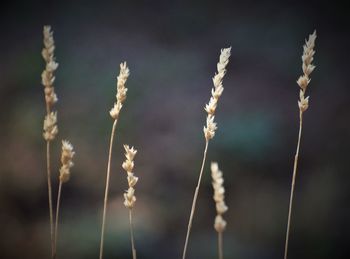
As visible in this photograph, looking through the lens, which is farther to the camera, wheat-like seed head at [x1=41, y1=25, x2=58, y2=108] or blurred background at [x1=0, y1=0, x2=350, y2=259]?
blurred background at [x1=0, y1=0, x2=350, y2=259]

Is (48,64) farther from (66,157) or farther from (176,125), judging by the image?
(176,125)

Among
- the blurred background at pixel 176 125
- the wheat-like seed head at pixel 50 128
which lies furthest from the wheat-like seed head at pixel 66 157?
the blurred background at pixel 176 125

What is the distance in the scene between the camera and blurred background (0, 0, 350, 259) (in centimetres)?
252

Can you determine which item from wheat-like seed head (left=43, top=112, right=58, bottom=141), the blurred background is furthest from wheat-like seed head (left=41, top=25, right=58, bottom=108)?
the blurred background

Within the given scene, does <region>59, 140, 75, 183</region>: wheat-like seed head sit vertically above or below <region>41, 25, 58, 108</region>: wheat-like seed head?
below

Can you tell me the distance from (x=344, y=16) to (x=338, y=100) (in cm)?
81

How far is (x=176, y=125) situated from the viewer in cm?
320

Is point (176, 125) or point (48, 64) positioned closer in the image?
point (48, 64)

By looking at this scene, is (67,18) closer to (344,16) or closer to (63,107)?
(63,107)

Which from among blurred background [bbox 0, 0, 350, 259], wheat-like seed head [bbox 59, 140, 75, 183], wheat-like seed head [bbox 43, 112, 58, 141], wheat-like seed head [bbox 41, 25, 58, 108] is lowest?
wheat-like seed head [bbox 59, 140, 75, 183]

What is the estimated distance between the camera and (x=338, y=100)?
10.2 feet

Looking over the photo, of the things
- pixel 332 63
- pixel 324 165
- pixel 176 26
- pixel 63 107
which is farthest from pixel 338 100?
pixel 63 107

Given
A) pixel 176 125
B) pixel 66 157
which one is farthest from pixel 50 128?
pixel 176 125

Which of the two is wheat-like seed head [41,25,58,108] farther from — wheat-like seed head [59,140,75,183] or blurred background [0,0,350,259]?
blurred background [0,0,350,259]
